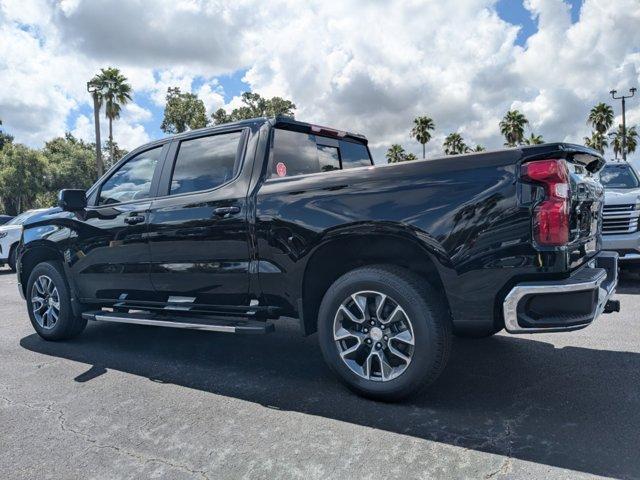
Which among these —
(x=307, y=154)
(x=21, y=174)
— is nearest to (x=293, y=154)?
(x=307, y=154)

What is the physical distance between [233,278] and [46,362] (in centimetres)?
210

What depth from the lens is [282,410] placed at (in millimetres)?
3209

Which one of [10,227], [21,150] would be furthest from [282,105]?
[10,227]

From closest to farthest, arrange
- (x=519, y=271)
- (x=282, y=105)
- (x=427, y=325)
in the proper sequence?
(x=519, y=271) → (x=427, y=325) → (x=282, y=105)

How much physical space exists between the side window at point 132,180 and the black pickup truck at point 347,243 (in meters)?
0.02

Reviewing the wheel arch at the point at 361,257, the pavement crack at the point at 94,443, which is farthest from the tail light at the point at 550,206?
the pavement crack at the point at 94,443

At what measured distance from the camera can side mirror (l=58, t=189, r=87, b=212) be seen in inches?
185

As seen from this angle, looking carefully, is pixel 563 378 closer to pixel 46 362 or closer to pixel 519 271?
pixel 519 271

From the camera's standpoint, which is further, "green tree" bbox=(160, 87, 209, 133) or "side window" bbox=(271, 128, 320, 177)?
"green tree" bbox=(160, 87, 209, 133)

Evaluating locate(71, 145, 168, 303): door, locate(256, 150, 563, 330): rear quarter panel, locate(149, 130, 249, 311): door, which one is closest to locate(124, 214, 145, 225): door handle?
locate(71, 145, 168, 303): door

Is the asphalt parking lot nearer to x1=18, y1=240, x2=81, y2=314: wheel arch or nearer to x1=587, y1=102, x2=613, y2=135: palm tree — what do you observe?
x1=18, y1=240, x2=81, y2=314: wheel arch

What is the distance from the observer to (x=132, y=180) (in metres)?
4.64

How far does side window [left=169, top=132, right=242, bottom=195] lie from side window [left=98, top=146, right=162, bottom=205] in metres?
0.32

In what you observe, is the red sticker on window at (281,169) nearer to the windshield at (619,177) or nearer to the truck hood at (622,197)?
the truck hood at (622,197)
